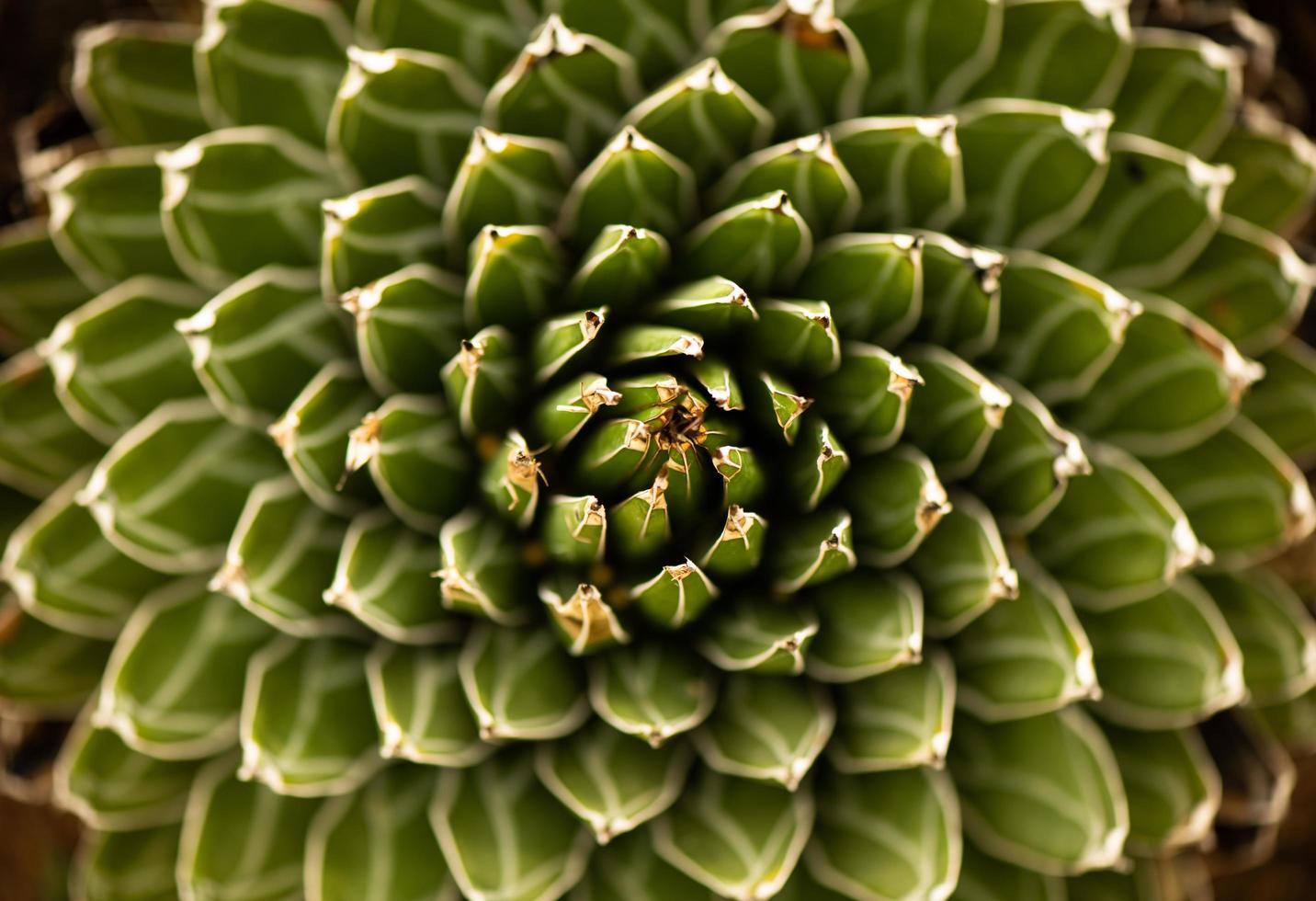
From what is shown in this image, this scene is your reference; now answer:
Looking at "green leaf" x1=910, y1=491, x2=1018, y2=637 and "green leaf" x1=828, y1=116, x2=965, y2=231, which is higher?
"green leaf" x1=828, y1=116, x2=965, y2=231

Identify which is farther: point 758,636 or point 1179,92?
point 1179,92

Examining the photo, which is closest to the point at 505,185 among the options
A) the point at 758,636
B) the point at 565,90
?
the point at 565,90

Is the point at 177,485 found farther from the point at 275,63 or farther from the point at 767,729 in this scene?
the point at 767,729

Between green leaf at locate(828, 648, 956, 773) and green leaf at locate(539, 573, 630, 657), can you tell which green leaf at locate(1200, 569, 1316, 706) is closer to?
green leaf at locate(828, 648, 956, 773)

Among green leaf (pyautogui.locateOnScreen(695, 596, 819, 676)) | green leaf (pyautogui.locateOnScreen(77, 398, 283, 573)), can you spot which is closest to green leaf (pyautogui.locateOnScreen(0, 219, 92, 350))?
green leaf (pyautogui.locateOnScreen(77, 398, 283, 573))

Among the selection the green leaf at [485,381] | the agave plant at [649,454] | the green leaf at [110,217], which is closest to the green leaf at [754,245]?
the agave plant at [649,454]
